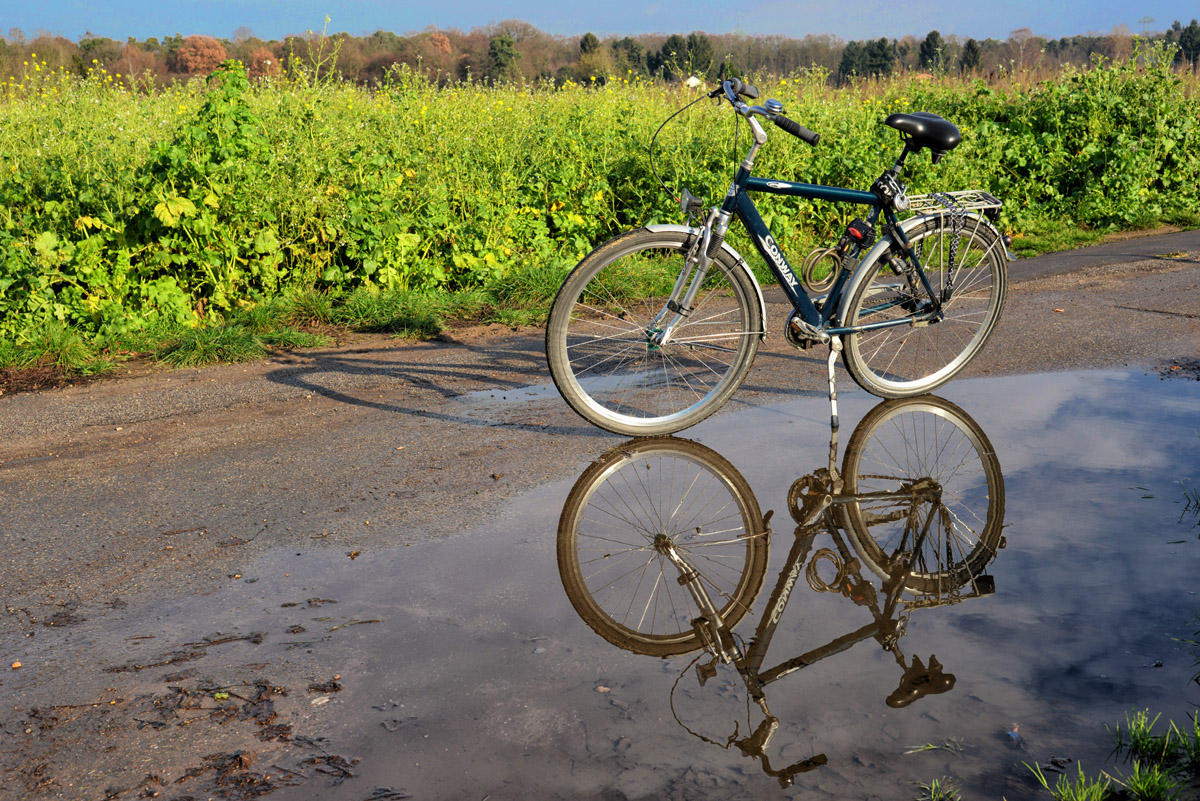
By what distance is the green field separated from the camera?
25.6 feet

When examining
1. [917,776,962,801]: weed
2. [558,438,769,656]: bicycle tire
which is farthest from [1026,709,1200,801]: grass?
[558,438,769,656]: bicycle tire

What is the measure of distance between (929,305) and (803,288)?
83cm

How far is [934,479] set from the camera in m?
4.36

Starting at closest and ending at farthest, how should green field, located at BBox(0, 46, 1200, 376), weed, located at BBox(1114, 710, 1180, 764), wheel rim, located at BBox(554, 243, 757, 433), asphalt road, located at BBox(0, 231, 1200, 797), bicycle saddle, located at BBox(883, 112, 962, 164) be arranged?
weed, located at BBox(1114, 710, 1180, 764), asphalt road, located at BBox(0, 231, 1200, 797), wheel rim, located at BBox(554, 243, 757, 433), bicycle saddle, located at BBox(883, 112, 962, 164), green field, located at BBox(0, 46, 1200, 376)

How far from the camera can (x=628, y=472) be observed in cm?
459

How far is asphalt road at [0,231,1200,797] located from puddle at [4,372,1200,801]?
10.5 inches

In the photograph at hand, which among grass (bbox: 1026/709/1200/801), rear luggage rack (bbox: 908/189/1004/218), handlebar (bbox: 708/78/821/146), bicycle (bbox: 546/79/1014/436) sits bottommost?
grass (bbox: 1026/709/1200/801)

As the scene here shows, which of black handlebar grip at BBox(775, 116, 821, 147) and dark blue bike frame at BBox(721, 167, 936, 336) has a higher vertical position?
black handlebar grip at BBox(775, 116, 821, 147)

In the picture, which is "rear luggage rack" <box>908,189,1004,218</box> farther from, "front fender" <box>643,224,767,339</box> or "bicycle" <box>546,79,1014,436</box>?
"front fender" <box>643,224,767,339</box>

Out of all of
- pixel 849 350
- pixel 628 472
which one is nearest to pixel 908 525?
pixel 628 472

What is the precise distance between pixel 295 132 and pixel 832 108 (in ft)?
23.0

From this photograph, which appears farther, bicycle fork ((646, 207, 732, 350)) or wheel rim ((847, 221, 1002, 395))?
wheel rim ((847, 221, 1002, 395))

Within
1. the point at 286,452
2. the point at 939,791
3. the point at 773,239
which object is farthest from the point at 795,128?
the point at 939,791

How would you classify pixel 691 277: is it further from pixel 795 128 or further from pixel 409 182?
pixel 409 182
